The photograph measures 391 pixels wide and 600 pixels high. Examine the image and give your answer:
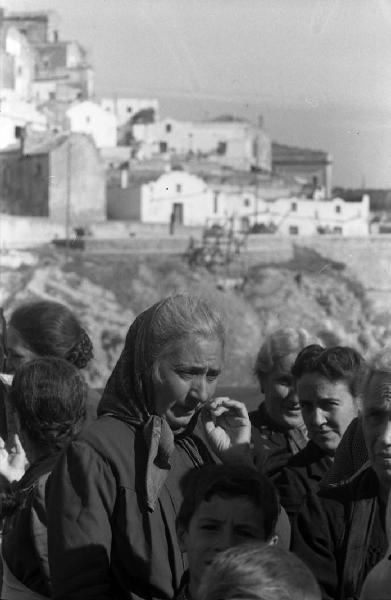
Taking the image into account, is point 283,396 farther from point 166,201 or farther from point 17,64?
point 17,64

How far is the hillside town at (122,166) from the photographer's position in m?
41.8

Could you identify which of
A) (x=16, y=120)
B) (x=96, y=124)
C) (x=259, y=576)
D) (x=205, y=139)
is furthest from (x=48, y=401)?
(x=205, y=139)

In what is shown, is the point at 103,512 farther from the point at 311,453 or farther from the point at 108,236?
the point at 108,236

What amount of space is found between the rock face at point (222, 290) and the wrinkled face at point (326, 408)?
3055cm

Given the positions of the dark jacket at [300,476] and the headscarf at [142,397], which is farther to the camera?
the dark jacket at [300,476]

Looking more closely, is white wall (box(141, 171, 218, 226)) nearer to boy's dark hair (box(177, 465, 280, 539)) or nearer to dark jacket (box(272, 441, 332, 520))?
dark jacket (box(272, 441, 332, 520))

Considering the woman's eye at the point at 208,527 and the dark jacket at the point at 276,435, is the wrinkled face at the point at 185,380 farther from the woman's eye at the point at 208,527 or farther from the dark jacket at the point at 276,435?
the dark jacket at the point at 276,435

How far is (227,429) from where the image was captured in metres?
3.02

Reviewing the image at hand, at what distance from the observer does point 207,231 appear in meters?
42.5

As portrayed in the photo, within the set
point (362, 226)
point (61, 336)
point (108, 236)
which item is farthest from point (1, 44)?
point (61, 336)

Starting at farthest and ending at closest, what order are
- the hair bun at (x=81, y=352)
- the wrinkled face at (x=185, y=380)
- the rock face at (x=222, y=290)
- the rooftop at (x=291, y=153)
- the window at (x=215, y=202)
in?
the rooftop at (x=291, y=153) → the window at (x=215, y=202) → the rock face at (x=222, y=290) → the hair bun at (x=81, y=352) → the wrinkled face at (x=185, y=380)

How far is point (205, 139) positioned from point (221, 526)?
A: 5129cm

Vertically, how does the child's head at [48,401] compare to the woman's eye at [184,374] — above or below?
below

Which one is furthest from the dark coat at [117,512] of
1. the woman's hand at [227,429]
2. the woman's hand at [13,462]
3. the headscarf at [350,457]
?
the woman's hand at [13,462]
